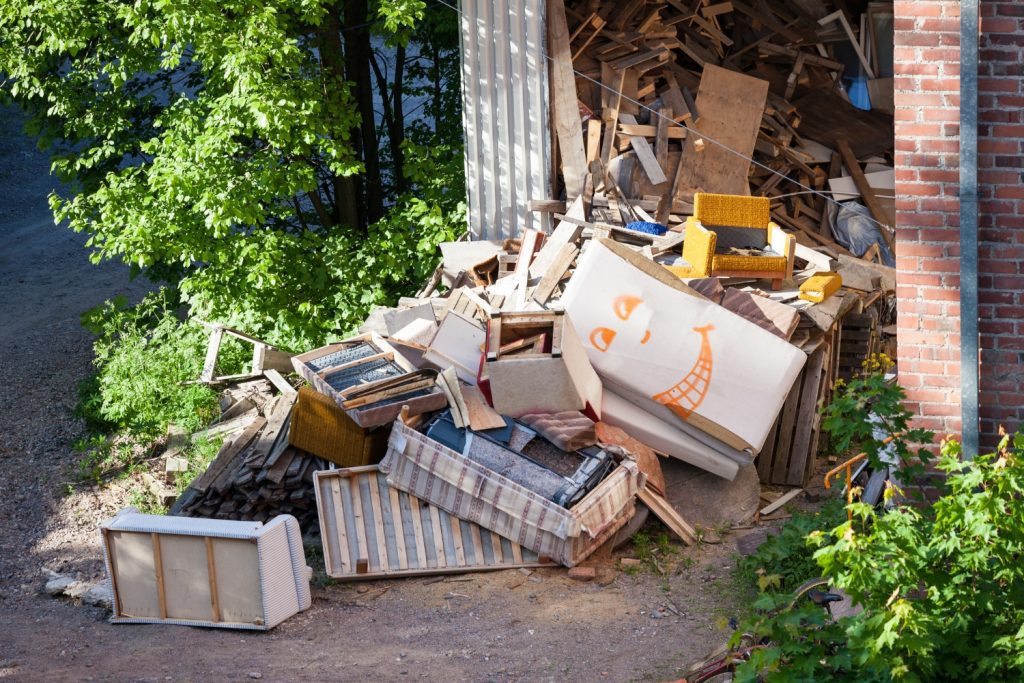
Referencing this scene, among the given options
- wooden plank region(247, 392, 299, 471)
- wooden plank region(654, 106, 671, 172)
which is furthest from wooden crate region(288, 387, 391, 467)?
wooden plank region(654, 106, 671, 172)

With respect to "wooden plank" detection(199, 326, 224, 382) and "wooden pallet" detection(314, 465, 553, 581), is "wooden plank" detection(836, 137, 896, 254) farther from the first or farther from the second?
"wooden plank" detection(199, 326, 224, 382)

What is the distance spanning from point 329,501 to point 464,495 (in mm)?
1104

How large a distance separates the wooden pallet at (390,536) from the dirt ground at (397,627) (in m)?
0.12

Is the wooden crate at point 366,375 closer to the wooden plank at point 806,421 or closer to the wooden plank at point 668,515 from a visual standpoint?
the wooden plank at point 668,515

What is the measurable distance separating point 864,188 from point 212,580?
29.4ft

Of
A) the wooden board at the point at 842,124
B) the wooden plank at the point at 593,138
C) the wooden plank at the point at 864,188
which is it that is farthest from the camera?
the wooden board at the point at 842,124

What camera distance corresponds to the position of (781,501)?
965cm

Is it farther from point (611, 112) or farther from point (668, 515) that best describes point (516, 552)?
point (611, 112)

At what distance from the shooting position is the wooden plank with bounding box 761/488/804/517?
9.51m

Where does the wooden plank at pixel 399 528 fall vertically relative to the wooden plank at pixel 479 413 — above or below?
below

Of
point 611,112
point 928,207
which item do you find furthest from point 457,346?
point 928,207

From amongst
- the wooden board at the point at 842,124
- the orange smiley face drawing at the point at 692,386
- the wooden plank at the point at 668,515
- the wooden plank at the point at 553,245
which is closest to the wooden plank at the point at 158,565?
the wooden plank at the point at 668,515

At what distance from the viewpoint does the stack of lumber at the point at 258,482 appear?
30.3 ft

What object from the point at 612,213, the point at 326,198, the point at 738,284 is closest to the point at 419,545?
the point at 738,284
